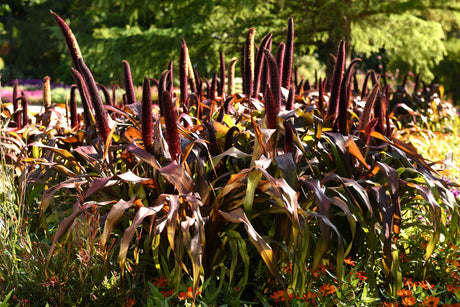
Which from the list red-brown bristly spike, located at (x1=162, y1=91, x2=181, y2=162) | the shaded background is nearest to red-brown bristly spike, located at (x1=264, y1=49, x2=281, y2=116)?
red-brown bristly spike, located at (x1=162, y1=91, x2=181, y2=162)

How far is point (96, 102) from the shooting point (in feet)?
6.80

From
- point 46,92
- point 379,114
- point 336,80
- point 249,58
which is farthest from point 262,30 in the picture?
point 336,80

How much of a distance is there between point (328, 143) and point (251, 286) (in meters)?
0.88

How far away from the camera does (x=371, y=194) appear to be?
6.93 feet

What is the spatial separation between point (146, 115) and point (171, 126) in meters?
0.14

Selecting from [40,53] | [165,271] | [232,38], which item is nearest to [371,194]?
[165,271]

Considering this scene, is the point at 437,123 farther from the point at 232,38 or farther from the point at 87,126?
the point at 87,126

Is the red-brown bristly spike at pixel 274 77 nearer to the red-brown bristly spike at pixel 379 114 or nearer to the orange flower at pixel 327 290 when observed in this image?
the red-brown bristly spike at pixel 379 114

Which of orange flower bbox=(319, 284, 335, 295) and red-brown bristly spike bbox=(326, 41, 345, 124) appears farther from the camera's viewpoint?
red-brown bristly spike bbox=(326, 41, 345, 124)

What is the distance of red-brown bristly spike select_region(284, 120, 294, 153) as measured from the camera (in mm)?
1998

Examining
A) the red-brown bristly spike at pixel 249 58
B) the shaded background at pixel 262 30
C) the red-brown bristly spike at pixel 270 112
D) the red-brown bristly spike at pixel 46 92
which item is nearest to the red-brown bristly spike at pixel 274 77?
the red-brown bristly spike at pixel 270 112

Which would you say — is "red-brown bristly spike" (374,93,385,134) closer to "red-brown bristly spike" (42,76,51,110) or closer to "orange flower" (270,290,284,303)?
"orange flower" (270,290,284,303)

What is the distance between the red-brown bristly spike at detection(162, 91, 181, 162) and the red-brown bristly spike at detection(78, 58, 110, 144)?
1.19 feet

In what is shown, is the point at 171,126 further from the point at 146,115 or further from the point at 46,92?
the point at 46,92
